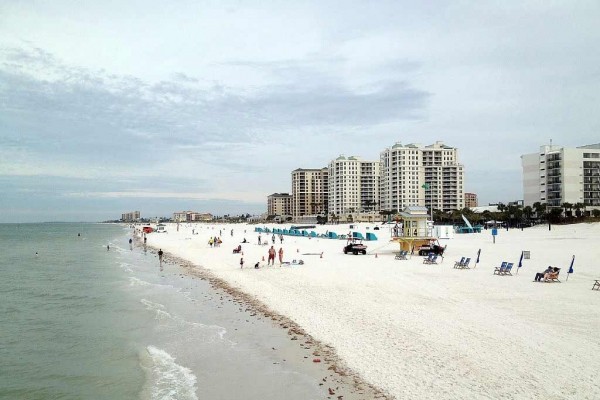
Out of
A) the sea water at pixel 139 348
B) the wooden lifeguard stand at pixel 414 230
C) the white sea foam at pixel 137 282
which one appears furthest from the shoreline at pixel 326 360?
the wooden lifeguard stand at pixel 414 230

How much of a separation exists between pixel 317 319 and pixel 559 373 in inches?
315

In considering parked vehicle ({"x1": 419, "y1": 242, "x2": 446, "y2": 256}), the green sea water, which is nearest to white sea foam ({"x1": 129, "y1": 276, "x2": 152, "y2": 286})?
the green sea water

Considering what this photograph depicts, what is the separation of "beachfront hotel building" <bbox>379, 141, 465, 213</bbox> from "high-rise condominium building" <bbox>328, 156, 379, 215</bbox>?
50.6 feet

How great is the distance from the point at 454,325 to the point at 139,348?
9717 mm

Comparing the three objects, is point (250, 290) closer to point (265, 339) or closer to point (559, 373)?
point (265, 339)

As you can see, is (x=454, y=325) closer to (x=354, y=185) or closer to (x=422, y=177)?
(x=422, y=177)

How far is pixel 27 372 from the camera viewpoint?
12102 millimetres

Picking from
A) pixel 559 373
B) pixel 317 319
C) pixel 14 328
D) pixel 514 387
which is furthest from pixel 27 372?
pixel 559 373

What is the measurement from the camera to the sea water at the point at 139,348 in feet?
34.2

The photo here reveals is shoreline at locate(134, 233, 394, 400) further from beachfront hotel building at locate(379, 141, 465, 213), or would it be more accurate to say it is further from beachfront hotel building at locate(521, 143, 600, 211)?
beachfront hotel building at locate(379, 141, 465, 213)

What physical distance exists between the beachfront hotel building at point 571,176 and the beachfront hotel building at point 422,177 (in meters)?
48.6

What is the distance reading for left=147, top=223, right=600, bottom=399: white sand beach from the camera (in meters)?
9.15

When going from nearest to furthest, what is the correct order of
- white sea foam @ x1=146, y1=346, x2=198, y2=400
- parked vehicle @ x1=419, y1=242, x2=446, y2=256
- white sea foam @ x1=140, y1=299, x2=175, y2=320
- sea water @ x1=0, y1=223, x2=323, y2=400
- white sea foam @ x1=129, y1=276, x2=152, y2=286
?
white sea foam @ x1=146, y1=346, x2=198, y2=400
sea water @ x1=0, y1=223, x2=323, y2=400
white sea foam @ x1=140, y1=299, x2=175, y2=320
white sea foam @ x1=129, y1=276, x2=152, y2=286
parked vehicle @ x1=419, y1=242, x2=446, y2=256

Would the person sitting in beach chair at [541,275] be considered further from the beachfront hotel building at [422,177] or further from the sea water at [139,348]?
the beachfront hotel building at [422,177]
